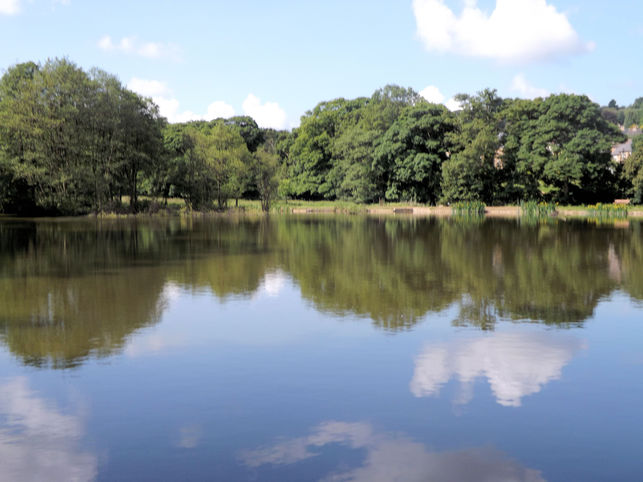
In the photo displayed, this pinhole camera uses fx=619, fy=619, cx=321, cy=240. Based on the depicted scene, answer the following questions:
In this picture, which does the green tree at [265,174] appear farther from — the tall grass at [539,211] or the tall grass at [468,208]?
the tall grass at [539,211]

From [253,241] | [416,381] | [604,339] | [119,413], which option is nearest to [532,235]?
[253,241]

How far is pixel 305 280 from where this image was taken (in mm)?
19797

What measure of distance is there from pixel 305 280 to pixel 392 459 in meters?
Answer: 13.4

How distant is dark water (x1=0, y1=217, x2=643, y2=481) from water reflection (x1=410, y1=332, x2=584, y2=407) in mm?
48

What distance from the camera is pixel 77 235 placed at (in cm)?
3906

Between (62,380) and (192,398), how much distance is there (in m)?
2.21

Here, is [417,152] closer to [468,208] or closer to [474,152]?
[474,152]

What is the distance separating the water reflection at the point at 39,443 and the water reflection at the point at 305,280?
1.93m

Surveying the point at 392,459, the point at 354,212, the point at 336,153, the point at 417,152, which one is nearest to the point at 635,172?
the point at 417,152

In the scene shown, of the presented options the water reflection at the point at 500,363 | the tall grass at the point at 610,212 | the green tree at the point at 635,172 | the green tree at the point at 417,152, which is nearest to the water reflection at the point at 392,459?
the water reflection at the point at 500,363

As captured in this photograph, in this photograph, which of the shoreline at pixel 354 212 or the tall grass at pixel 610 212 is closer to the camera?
the tall grass at pixel 610 212

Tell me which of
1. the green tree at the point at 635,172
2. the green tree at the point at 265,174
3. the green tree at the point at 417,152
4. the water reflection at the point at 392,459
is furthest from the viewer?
the green tree at the point at 265,174

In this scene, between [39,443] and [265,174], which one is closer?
[39,443]

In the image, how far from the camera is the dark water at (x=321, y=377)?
6.50 m
